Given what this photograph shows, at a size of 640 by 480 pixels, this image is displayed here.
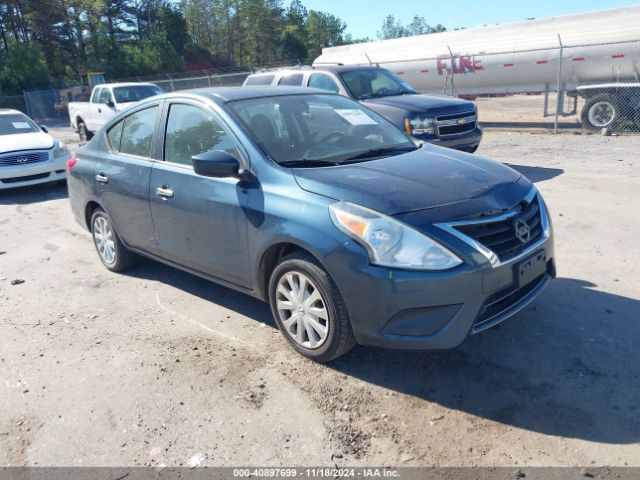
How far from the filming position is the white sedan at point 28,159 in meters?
10.3

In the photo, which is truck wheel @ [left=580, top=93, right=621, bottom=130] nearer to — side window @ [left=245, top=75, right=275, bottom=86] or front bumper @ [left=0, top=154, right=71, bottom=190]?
side window @ [left=245, top=75, right=275, bottom=86]

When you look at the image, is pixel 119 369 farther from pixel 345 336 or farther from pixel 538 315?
pixel 538 315

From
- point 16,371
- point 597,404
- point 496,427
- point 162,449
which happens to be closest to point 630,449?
point 597,404

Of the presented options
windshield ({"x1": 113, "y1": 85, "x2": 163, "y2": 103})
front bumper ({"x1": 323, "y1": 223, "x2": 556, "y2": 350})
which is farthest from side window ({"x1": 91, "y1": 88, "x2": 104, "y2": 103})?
front bumper ({"x1": 323, "y1": 223, "x2": 556, "y2": 350})

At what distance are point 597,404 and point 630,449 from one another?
380 mm

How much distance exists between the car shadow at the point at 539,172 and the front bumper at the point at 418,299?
20.1 feet

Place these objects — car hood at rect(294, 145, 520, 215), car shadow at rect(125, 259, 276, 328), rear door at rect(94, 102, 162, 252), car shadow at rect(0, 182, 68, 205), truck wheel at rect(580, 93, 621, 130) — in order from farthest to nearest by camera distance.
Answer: truck wheel at rect(580, 93, 621, 130) → car shadow at rect(0, 182, 68, 205) → rear door at rect(94, 102, 162, 252) → car shadow at rect(125, 259, 276, 328) → car hood at rect(294, 145, 520, 215)

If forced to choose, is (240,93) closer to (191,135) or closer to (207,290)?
(191,135)

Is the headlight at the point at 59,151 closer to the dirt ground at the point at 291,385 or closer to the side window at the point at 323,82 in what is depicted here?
the side window at the point at 323,82

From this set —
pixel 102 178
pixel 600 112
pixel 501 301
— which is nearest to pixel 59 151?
pixel 102 178

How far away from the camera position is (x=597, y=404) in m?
3.12

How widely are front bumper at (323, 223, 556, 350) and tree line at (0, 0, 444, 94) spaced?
4251 cm

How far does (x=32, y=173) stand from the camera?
10445 mm

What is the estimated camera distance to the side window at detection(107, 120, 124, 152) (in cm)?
544
